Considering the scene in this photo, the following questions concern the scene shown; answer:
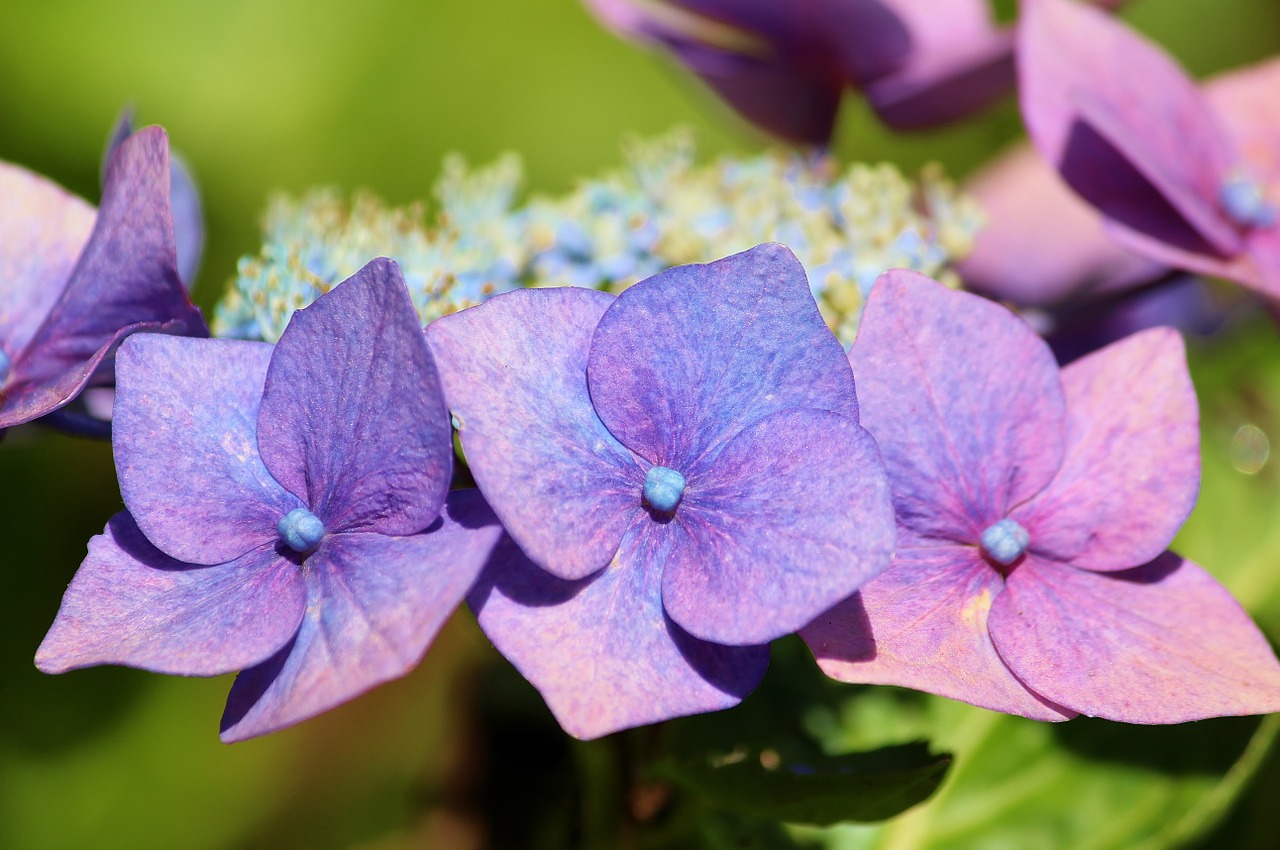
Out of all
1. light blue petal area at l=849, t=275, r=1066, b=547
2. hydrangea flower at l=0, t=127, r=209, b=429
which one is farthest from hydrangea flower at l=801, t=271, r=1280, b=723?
hydrangea flower at l=0, t=127, r=209, b=429

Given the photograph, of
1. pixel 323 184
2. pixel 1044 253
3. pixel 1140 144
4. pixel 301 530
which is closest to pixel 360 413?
pixel 301 530

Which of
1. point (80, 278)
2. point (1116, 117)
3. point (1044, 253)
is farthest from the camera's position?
point (1044, 253)

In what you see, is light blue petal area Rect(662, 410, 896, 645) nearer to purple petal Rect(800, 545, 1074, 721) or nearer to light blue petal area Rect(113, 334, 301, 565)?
purple petal Rect(800, 545, 1074, 721)

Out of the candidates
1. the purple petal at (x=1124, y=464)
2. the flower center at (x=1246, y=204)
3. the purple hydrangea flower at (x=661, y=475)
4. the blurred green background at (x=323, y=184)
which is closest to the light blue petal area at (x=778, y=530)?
the purple hydrangea flower at (x=661, y=475)

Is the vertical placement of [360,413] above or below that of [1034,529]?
above

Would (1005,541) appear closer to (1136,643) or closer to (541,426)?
(1136,643)
